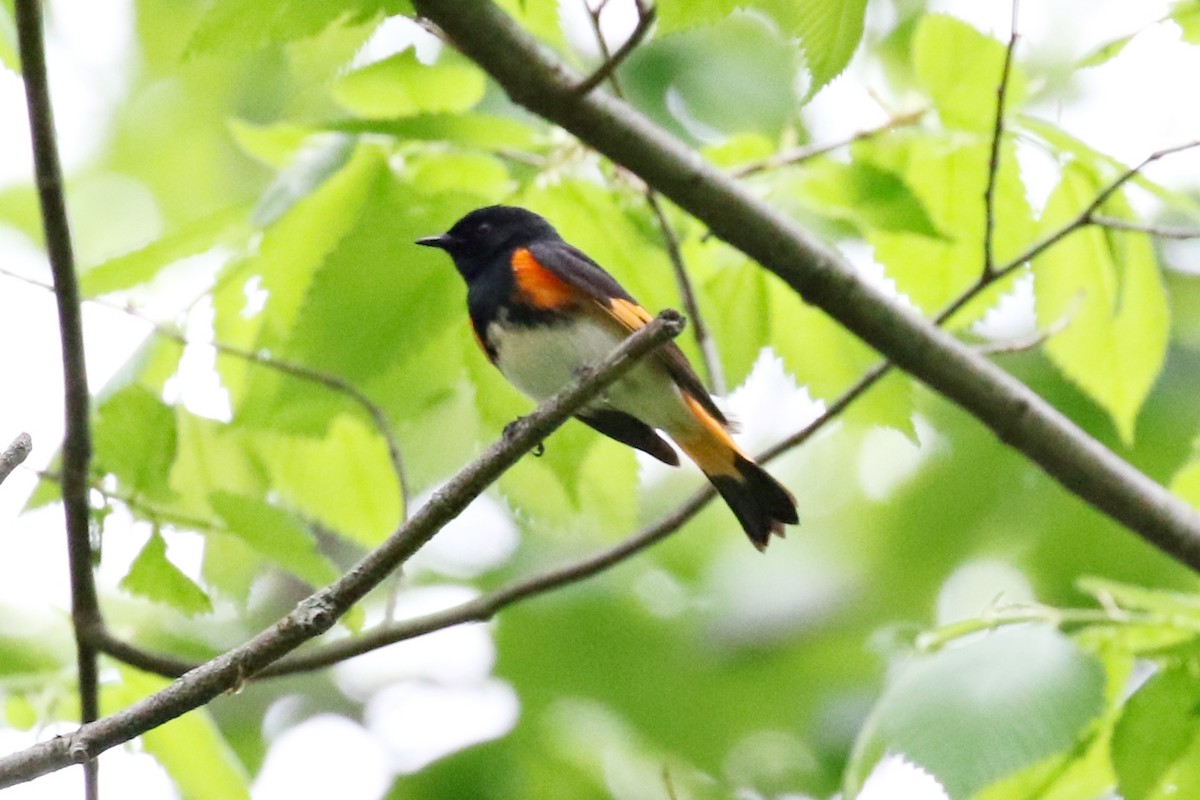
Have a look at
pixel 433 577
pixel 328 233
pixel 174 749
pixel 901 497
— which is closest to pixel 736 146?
pixel 328 233

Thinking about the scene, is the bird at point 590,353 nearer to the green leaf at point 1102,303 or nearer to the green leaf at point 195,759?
the green leaf at point 1102,303

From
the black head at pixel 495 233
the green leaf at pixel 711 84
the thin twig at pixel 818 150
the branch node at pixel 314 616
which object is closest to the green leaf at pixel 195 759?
the branch node at pixel 314 616

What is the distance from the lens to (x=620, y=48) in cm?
217

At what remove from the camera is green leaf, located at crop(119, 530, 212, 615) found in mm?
2574

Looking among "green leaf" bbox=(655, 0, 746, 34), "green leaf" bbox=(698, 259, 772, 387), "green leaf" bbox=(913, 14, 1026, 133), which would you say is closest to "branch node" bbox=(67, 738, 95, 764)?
"green leaf" bbox=(655, 0, 746, 34)

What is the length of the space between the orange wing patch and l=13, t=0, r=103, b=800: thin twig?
109 centimetres

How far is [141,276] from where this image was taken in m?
2.71

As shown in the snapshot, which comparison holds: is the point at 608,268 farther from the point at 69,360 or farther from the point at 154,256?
the point at 69,360

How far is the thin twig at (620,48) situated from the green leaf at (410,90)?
332 millimetres

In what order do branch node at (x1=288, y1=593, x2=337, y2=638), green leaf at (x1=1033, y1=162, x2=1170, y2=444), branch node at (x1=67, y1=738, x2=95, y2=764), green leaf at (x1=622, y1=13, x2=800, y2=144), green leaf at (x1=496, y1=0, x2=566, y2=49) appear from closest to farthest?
branch node at (x1=67, y1=738, x2=95, y2=764), branch node at (x1=288, y1=593, x2=337, y2=638), green leaf at (x1=496, y1=0, x2=566, y2=49), green leaf at (x1=1033, y1=162, x2=1170, y2=444), green leaf at (x1=622, y1=13, x2=800, y2=144)

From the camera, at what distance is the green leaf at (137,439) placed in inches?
102

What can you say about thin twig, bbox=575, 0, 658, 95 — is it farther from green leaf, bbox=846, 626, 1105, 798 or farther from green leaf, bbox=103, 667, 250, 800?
green leaf, bbox=103, 667, 250, 800

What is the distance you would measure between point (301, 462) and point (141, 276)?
552 mm

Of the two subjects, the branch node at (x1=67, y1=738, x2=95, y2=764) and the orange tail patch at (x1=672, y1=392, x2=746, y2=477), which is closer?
the branch node at (x1=67, y1=738, x2=95, y2=764)
